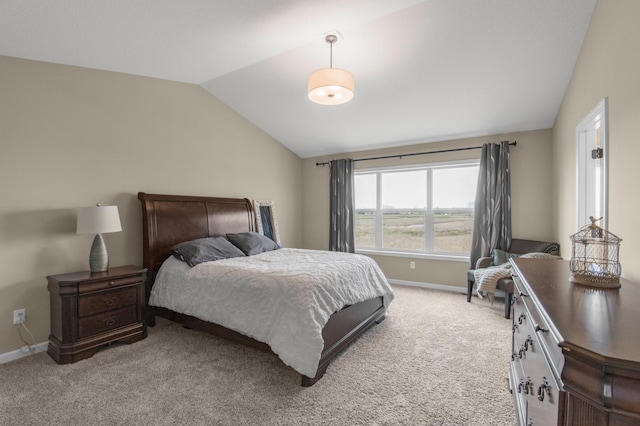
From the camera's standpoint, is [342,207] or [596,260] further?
[342,207]

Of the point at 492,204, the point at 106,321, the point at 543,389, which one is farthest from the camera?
the point at 492,204

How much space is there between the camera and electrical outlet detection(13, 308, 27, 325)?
2.55 meters

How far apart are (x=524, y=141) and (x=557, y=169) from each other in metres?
0.65

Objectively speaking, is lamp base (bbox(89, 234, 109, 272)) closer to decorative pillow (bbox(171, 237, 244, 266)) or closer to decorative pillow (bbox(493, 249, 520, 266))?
decorative pillow (bbox(171, 237, 244, 266))

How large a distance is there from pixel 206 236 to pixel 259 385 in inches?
86.4

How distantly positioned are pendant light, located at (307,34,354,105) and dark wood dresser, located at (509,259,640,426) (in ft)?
6.23

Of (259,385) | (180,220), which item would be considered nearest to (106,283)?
(180,220)

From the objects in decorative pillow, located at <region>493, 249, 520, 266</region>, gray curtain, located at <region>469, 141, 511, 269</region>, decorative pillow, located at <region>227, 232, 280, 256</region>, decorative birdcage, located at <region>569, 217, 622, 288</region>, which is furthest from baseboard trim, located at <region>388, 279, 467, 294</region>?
decorative birdcage, located at <region>569, 217, 622, 288</region>

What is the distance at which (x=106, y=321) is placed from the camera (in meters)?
2.67

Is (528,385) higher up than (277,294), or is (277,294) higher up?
(277,294)

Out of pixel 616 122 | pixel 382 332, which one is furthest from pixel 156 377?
pixel 616 122

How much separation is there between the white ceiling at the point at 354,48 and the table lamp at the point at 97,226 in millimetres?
1412

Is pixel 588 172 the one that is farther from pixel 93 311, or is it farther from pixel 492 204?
pixel 93 311

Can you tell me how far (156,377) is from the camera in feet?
7.33
